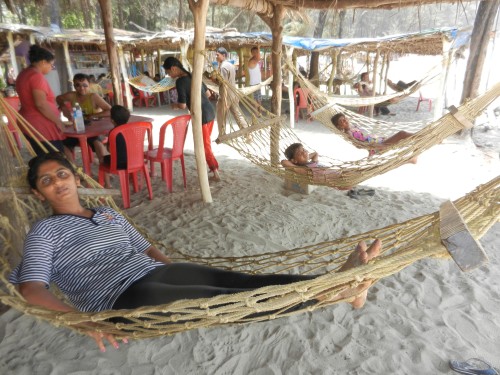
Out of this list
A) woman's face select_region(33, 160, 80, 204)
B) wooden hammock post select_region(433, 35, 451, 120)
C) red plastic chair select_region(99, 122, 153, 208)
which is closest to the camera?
woman's face select_region(33, 160, 80, 204)

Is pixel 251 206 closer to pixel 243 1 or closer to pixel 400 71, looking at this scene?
pixel 243 1

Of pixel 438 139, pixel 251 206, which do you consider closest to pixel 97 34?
pixel 251 206

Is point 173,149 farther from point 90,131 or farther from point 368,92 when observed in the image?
point 368,92

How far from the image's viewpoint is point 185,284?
44.4 inches

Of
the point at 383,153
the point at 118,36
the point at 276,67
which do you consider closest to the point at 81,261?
the point at 383,153

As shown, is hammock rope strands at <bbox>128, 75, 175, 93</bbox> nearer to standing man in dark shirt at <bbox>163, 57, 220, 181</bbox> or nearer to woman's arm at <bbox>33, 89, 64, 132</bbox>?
standing man in dark shirt at <bbox>163, 57, 220, 181</bbox>

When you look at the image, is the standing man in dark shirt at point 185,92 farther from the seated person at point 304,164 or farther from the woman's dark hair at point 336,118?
the woman's dark hair at point 336,118

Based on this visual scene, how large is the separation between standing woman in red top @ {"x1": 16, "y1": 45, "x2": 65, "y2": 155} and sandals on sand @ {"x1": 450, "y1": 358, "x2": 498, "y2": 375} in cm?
234

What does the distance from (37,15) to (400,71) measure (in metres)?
16.0

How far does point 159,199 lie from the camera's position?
2.72 meters

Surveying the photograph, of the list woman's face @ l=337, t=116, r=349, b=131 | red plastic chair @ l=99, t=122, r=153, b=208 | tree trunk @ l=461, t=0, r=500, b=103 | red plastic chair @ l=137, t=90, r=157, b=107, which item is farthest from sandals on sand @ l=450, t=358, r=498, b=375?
red plastic chair @ l=137, t=90, r=157, b=107

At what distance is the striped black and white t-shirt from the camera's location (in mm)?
1035

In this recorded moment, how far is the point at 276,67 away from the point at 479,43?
3.00 m

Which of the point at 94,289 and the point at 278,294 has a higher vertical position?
the point at 278,294
